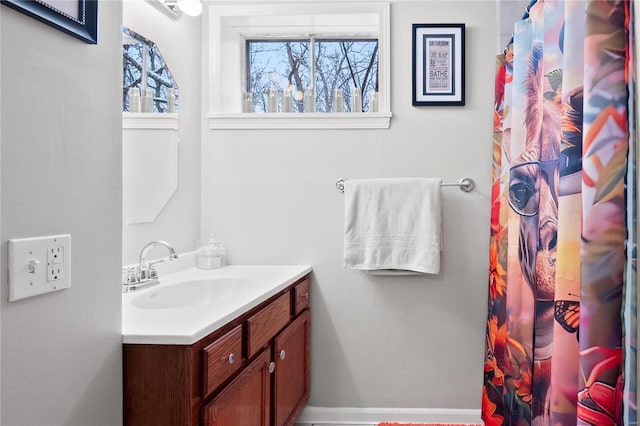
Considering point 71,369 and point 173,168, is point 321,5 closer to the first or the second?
point 173,168

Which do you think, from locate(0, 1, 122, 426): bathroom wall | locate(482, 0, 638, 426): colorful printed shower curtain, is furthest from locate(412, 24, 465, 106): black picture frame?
locate(0, 1, 122, 426): bathroom wall

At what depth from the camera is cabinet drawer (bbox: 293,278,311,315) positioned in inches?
74.0

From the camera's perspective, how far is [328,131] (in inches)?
84.6

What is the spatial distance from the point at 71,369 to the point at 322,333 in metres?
1.42

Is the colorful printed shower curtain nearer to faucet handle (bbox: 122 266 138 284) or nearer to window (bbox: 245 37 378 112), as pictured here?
window (bbox: 245 37 378 112)

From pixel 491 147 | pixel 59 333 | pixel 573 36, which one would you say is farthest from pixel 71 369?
pixel 491 147

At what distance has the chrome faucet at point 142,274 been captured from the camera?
1.51 metres

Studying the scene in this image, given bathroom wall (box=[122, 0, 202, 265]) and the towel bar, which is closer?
bathroom wall (box=[122, 0, 202, 265])

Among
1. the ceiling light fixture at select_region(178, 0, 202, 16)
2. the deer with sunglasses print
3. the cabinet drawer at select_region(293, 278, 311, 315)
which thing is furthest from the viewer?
the cabinet drawer at select_region(293, 278, 311, 315)

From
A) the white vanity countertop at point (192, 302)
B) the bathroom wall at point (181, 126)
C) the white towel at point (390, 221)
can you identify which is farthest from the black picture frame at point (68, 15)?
the white towel at point (390, 221)

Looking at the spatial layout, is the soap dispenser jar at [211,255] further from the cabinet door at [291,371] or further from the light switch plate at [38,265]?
the light switch plate at [38,265]

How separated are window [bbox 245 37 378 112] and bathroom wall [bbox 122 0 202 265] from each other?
30 cm

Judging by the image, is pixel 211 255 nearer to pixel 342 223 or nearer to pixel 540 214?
pixel 342 223

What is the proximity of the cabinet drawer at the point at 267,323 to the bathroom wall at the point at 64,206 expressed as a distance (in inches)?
16.3
